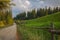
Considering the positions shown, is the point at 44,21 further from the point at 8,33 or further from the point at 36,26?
the point at 8,33

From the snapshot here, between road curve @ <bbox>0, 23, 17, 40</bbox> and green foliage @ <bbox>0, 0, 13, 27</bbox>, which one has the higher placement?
green foliage @ <bbox>0, 0, 13, 27</bbox>

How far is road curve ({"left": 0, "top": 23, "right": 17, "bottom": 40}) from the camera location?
9.92 feet

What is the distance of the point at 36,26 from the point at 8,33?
14.6 inches

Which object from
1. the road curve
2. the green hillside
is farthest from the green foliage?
the green hillside

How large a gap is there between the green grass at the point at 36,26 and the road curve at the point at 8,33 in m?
0.08

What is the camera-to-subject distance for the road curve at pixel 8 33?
9.92 ft

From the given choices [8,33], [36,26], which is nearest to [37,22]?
[36,26]

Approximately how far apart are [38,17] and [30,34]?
0.24 metres

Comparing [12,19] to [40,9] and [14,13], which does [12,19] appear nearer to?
[14,13]

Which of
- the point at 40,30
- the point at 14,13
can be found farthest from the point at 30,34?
the point at 14,13

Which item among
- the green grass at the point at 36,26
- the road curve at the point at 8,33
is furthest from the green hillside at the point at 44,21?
the road curve at the point at 8,33

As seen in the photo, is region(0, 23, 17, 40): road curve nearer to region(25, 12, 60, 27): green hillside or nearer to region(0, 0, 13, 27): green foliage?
region(0, 0, 13, 27): green foliage

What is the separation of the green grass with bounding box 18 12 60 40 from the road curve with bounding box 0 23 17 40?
77 mm

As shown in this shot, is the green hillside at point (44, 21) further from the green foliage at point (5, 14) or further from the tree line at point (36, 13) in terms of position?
the green foliage at point (5, 14)
